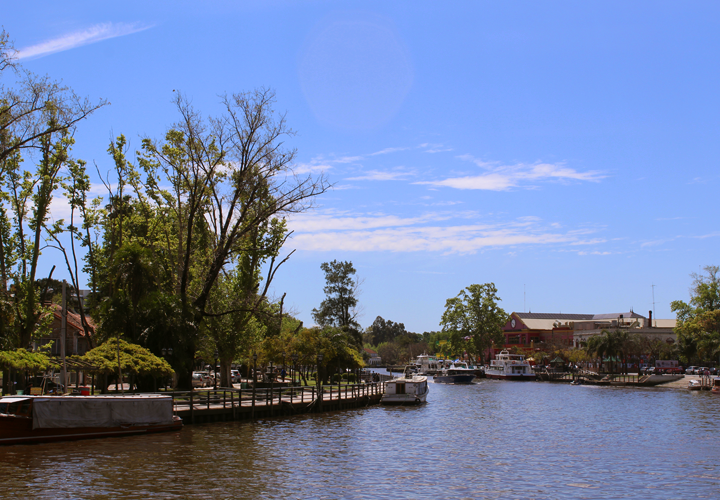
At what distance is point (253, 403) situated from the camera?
4303 centimetres

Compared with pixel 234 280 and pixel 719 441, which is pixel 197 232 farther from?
pixel 719 441

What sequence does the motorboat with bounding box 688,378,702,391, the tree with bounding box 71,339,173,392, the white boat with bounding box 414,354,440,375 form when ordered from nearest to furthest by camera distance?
1. the tree with bounding box 71,339,173,392
2. the motorboat with bounding box 688,378,702,391
3. the white boat with bounding box 414,354,440,375

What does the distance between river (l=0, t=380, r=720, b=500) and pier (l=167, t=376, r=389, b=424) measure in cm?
122

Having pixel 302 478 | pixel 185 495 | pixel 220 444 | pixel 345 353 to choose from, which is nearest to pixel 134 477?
pixel 185 495

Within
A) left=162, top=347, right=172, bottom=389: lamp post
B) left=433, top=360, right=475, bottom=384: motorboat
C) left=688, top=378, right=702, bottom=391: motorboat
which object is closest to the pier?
left=162, top=347, right=172, bottom=389: lamp post

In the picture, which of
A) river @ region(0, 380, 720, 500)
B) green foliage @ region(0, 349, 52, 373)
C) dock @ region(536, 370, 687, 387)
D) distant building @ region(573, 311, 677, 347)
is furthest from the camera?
distant building @ region(573, 311, 677, 347)

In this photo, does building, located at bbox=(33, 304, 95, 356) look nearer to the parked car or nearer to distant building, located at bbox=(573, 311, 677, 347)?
the parked car

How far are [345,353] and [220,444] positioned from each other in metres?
36.9

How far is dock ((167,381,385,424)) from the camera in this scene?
131 feet

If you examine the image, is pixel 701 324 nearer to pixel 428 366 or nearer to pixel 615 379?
pixel 615 379

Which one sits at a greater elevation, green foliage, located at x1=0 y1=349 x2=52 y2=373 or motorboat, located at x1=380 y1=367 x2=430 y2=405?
green foliage, located at x1=0 y1=349 x2=52 y2=373

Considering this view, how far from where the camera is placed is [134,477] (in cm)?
2388

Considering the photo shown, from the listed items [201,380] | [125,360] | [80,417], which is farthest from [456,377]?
[80,417]

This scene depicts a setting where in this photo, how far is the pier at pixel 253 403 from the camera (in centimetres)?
3983
